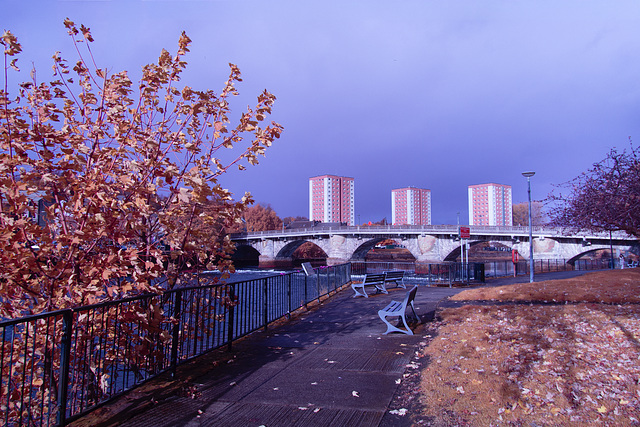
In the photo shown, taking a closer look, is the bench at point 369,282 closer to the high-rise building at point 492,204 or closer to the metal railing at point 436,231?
the metal railing at point 436,231

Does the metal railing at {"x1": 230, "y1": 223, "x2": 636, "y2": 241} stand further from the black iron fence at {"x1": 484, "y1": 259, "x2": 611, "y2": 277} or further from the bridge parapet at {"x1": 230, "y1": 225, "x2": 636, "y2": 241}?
the black iron fence at {"x1": 484, "y1": 259, "x2": 611, "y2": 277}

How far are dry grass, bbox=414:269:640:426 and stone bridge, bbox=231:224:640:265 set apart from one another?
86.1 ft

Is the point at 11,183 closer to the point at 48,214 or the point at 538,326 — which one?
the point at 48,214

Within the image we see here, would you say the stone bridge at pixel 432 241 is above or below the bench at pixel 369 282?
above

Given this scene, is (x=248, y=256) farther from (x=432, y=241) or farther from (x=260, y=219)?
(x=432, y=241)

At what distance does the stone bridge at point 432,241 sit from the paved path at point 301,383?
29087mm

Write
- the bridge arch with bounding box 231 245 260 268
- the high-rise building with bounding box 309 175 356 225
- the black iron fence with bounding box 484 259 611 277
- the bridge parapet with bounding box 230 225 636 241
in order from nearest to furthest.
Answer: the black iron fence with bounding box 484 259 611 277
the bridge parapet with bounding box 230 225 636 241
the bridge arch with bounding box 231 245 260 268
the high-rise building with bounding box 309 175 356 225

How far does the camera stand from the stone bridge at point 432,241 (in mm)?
43281

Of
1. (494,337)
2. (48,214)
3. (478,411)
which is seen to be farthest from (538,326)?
(48,214)

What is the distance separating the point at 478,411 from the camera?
12.8 feet

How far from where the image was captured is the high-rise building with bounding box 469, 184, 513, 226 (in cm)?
18762

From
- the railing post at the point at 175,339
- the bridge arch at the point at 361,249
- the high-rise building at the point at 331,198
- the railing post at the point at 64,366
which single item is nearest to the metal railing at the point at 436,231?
the bridge arch at the point at 361,249

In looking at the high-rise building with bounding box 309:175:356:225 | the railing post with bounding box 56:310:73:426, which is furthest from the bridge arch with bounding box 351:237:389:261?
the high-rise building with bounding box 309:175:356:225

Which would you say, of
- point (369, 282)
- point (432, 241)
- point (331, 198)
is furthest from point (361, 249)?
point (331, 198)
